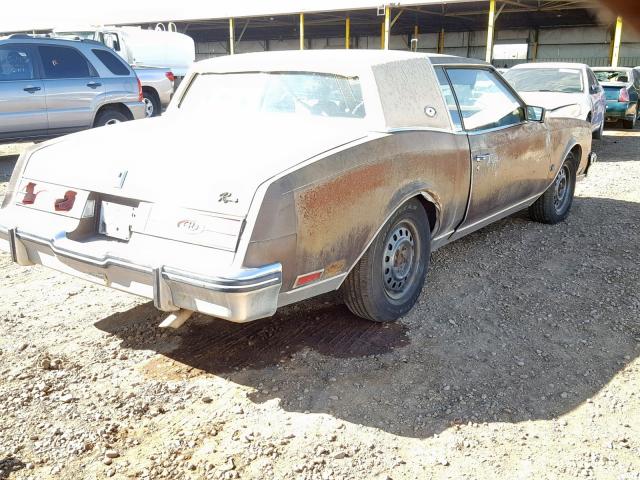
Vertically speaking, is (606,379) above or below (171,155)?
below

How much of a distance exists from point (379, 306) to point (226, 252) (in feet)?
3.93

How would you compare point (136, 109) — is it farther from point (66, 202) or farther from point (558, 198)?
point (66, 202)

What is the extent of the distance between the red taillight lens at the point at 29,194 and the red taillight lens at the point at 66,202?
22 centimetres

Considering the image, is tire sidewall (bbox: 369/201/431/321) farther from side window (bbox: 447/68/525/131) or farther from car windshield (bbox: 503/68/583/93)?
car windshield (bbox: 503/68/583/93)

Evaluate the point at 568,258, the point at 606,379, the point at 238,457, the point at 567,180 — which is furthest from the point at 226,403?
the point at 567,180

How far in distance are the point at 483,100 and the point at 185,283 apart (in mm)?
3036

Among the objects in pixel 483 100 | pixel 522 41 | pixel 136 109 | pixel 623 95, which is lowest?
pixel 623 95

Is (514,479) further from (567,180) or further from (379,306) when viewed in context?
(567,180)

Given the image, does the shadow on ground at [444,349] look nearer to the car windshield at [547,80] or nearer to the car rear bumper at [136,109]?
the car windshield at [547,80]

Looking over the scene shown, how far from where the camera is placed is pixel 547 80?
10914 millimetres

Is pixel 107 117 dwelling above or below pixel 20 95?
below

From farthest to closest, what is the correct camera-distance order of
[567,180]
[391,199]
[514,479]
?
[567,180], [391,199], [514,479]

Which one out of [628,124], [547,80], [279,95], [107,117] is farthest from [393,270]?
[628,124]

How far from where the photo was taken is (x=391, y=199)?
348 cm
